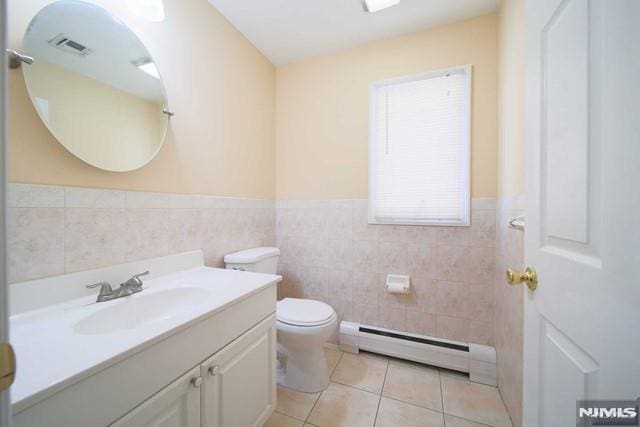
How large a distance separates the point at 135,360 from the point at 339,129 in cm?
181

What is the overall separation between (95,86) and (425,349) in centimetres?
233

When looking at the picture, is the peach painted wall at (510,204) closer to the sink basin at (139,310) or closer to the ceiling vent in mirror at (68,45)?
the sink basin at (139,310)

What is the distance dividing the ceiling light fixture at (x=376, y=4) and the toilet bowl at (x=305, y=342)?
195 centimetres

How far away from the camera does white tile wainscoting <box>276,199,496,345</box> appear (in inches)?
61.3

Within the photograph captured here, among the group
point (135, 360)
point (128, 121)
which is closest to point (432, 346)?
point (135, 360)

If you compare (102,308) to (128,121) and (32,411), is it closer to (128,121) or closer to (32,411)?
(32,411)

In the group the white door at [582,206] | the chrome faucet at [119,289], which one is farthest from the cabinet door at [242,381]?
the white door at [582,206]

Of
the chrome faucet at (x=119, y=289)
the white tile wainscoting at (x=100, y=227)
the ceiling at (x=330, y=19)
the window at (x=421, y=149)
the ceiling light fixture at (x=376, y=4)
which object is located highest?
the ceiling at (x=330, y=19)

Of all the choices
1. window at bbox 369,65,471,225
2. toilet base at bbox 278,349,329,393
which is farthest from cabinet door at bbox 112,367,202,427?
window at bbox 369,65,471,225

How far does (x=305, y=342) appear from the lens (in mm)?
1351

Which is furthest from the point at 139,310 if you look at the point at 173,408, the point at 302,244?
the point at 302,244

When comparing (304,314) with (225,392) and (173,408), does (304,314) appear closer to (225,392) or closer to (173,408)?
(225,392)

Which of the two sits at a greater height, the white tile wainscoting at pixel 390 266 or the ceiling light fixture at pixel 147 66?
the ceiling light fixture at pixel 147 66

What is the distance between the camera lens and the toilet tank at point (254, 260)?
58.7 inches
